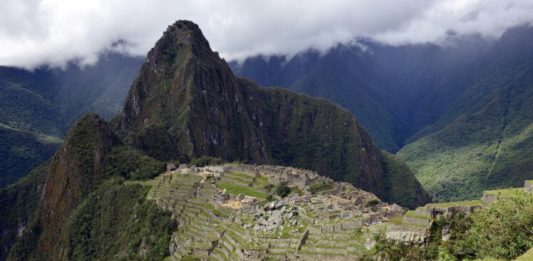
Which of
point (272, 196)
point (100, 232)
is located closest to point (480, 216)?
point (272, 196)

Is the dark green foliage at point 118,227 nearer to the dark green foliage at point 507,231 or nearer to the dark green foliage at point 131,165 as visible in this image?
the dark green foliage at point 131,165

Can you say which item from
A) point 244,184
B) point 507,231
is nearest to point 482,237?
point 507,231

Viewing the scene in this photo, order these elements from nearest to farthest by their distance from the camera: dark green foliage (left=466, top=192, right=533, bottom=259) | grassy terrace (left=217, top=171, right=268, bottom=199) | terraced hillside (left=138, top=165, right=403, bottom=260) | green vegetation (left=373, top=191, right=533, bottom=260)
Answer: dark green foliage (left=466, top=192, right=533, bottom=259) → green vegetation (left=373, top=191, right=533, bottom=260) → terraced hillside (left=138, top=165, right=403, bottom=260) → grassy terrace (left=217, top=171, right=268, bottom=199)

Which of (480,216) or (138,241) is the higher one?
(480,216)

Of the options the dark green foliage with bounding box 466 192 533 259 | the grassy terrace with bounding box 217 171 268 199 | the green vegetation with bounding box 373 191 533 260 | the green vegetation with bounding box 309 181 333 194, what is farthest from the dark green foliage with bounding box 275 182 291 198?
the dark green foliage with bounding box 466 192 533 259

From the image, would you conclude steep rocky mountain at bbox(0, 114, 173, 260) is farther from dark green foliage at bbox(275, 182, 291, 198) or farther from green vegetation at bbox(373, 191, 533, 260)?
green vegetation at bbox(373, 191, 533, 260)

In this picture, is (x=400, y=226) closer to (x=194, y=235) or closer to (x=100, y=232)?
(x=194, y=235)
